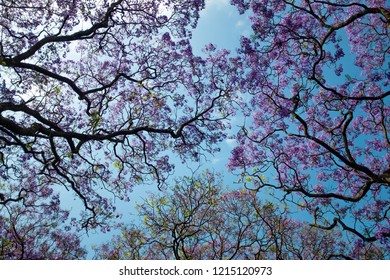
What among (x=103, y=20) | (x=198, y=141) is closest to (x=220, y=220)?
(x=198, y=141)

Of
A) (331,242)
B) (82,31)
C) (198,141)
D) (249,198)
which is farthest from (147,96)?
(331,242)

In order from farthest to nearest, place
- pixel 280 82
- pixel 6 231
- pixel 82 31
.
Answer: pixel 6 231 → pixel 280 82 → pixel 82 31

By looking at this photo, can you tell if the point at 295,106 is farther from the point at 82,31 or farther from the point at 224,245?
the point at 224,245

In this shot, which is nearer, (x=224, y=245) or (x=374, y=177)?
(x=374, y=177)

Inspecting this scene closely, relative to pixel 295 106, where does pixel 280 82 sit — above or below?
above

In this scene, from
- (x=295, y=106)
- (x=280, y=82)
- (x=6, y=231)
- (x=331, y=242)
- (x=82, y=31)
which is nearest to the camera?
(x=82, y=31)

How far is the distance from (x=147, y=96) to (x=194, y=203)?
5.10 meters

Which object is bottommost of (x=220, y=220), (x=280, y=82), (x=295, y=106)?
(x=220, y=220)

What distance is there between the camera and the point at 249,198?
14.7 m

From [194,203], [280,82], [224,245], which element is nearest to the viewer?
[280,82]

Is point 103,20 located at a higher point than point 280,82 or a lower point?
higher

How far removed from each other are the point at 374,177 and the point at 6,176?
9.44 m

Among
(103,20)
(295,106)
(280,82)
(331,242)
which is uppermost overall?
(103,20)

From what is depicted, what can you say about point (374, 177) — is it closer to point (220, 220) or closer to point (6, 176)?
point (220, 220)
